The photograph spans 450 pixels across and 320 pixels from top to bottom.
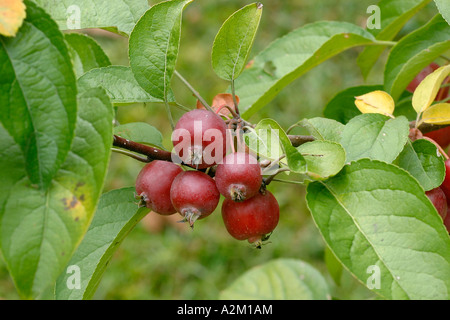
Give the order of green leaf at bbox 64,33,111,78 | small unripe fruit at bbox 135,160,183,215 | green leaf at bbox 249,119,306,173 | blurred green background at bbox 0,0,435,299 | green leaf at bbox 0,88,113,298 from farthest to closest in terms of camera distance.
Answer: blurred green background at bbox 0,0,435,299
green leaf at bbox 64,33,111,78
small unripe fruit at bbox 135,160,183,215
green leaf at bbox 249,119,306,173
green leaf at bbox 0,88,113,298

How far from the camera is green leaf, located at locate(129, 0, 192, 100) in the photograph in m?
0.95

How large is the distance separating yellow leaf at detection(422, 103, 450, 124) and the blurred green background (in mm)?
1225

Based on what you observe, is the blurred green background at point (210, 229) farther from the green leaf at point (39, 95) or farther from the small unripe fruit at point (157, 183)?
the green leaf at point (39, 95)

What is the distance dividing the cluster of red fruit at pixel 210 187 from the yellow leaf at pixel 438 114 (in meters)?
0.36

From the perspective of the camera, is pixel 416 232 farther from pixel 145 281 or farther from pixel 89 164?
pixel 145 281

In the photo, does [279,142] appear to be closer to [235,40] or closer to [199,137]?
[199,137]

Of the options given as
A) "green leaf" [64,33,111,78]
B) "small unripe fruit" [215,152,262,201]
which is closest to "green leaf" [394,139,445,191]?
"small unripe fruit" [215,152,262,201]

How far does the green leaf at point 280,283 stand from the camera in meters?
1.71

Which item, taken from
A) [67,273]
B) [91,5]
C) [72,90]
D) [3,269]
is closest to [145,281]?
[3,269]

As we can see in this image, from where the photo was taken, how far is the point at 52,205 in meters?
0.77

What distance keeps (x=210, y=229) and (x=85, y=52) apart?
1.63 m

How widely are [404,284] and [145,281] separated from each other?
1913mm

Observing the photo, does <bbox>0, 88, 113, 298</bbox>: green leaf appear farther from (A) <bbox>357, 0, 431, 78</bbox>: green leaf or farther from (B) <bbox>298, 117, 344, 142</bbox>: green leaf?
(A) <bbox>357, 0, 431, 78</bbox>: green leaf

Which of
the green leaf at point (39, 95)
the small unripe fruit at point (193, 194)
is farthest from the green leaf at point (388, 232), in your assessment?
the green leaf at point (39, 95)
